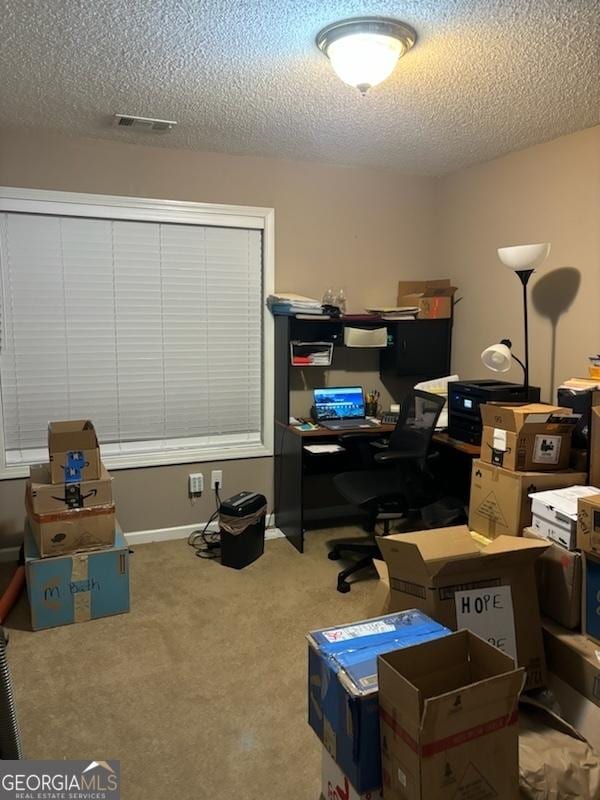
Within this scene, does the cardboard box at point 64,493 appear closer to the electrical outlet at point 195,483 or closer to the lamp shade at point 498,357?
the electrical outlet at point 195,483

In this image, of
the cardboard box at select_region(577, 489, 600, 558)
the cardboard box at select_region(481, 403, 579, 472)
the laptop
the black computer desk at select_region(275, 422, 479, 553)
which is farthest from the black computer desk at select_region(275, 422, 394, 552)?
the cardboard box at select_region(577, 489, 600, 558)

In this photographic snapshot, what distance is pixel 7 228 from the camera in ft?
10.9

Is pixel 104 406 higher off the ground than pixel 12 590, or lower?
higher

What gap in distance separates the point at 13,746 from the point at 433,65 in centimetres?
273

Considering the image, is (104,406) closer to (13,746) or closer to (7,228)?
(7,228)

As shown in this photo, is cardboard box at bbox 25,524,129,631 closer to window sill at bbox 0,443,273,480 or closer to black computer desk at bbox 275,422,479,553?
window sill at bbox 0,443,273,480

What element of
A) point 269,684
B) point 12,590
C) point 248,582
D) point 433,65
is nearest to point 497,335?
point 433,65

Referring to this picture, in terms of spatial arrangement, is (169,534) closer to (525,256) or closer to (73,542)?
(73,542)

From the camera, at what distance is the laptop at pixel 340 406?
3978 millimetres

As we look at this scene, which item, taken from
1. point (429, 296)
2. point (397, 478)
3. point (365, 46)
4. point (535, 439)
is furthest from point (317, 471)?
point (365, 46)

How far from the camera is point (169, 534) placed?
3.84m

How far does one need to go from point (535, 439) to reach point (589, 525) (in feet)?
2.04

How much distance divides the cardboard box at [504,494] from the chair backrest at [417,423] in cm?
43

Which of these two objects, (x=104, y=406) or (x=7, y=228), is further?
(x=104, y=406)
